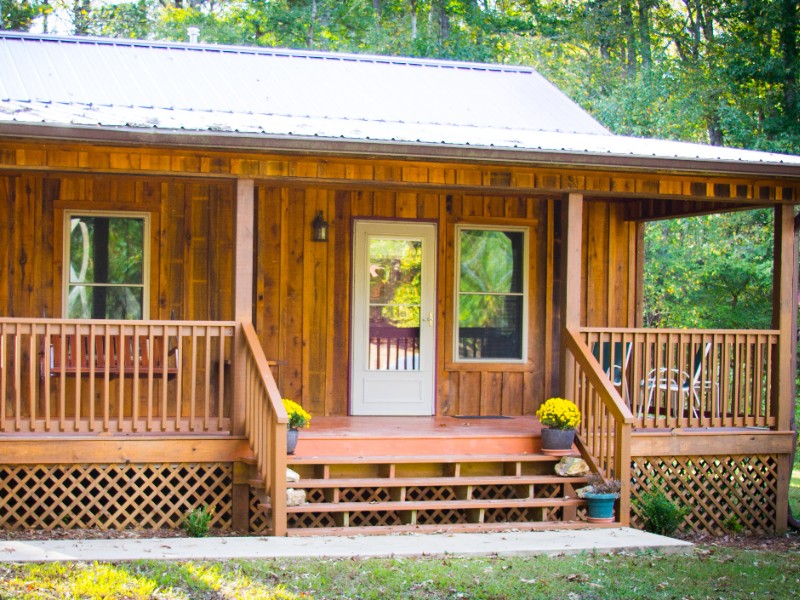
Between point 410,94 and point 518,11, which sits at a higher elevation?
point 518,11

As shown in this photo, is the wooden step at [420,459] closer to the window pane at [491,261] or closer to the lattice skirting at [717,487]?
the lattice skirting at [717,487]

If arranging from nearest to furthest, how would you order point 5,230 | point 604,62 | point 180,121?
point 180,121 → point 5,230 → point 604,62

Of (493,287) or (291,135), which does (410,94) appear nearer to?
(493,287)

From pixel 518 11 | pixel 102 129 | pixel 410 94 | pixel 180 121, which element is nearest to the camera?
pixel 102 129

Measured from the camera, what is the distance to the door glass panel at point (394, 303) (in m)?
10.2

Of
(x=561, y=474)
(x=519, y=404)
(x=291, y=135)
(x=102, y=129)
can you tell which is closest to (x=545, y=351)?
(x=519, y=404)

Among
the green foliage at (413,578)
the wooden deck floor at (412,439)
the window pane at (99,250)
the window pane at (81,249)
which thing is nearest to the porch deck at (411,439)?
the wooden deck floor at (412,439)

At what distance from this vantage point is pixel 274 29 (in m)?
24.5

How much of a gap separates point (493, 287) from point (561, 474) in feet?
8.94

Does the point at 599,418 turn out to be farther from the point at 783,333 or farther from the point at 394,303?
the point at 394,303

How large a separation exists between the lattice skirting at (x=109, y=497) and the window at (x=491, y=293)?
3225 mm

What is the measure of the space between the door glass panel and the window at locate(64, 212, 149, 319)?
2.22 m

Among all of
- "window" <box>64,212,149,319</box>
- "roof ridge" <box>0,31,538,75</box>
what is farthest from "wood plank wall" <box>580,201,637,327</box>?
"window" <box>64,212,149,319</box>

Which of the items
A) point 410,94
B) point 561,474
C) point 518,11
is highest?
point 518,11
